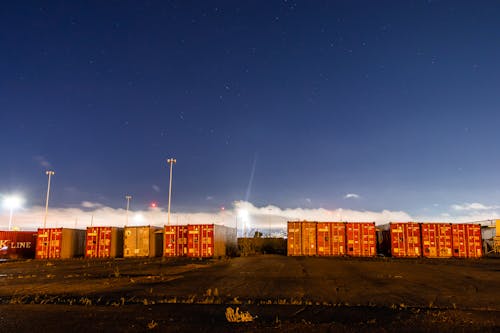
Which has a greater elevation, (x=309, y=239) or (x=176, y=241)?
(x=309, y=239)

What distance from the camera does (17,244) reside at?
46.4 m

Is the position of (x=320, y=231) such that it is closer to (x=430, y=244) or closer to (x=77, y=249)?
(x=430, y=244)

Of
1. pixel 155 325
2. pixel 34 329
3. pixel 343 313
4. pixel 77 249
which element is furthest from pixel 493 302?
pixel 77 249

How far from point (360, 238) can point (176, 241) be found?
60.2 feet

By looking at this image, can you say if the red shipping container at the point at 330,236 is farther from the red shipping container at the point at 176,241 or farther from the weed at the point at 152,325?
the weed at the point at 152,325

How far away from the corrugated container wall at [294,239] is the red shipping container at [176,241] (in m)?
10.4

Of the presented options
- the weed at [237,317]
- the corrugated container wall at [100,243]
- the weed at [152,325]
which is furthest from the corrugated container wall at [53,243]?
the weed at [237,317]

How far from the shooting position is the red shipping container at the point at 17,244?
150 ft

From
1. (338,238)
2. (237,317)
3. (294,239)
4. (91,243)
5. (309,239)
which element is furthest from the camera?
(91,243)

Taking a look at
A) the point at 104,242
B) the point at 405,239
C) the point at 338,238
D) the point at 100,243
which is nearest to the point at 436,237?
the point at 405,239

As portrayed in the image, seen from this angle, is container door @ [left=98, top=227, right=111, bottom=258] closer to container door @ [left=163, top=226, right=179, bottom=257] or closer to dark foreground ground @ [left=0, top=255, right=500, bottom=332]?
container door @ [left=163, top=226, right=179, bottom=257]

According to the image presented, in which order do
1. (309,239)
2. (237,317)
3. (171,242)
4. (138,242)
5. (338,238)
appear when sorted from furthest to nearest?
(138,242) → (309,239) → (338,238) → (171,242) → (237,317)

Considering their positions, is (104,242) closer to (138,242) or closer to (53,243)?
(138,242)

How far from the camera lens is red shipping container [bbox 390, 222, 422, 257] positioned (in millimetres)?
38406
